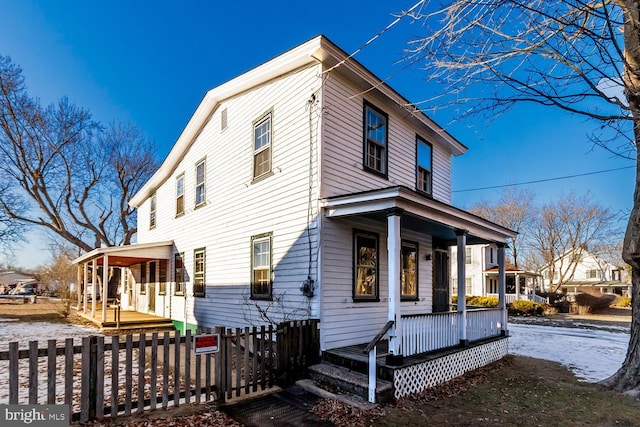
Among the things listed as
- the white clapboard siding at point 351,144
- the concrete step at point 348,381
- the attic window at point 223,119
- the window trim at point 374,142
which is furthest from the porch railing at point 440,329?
the attic window at point 223,119

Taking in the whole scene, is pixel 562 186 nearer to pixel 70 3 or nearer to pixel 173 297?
pixel 173 297

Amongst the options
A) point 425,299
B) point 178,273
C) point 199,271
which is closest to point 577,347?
point 425,299

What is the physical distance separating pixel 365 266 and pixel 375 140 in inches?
124

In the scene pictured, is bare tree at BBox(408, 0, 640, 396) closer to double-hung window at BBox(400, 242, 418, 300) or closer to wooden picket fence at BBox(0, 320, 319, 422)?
double-hung window at BBox(400, 242, 418, 300)

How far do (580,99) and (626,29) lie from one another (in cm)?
180

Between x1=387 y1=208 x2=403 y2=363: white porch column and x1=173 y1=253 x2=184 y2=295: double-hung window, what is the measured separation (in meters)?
9.55

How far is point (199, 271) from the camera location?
40.8 feet

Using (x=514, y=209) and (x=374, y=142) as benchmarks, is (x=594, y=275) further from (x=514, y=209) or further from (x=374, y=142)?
(x=374, y=142)

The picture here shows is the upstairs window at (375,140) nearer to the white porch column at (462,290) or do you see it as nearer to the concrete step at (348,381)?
the white porch column at (462,290)

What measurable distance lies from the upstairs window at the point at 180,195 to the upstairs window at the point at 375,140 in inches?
329

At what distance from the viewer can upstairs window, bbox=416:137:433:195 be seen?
1118 centimetres

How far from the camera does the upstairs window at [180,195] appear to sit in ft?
47.9

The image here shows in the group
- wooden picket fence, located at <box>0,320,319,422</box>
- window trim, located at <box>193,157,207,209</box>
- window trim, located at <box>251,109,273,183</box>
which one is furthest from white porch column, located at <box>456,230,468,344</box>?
window trim, located at <box>193,157,207,209</box>

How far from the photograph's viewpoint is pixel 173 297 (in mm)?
14289
